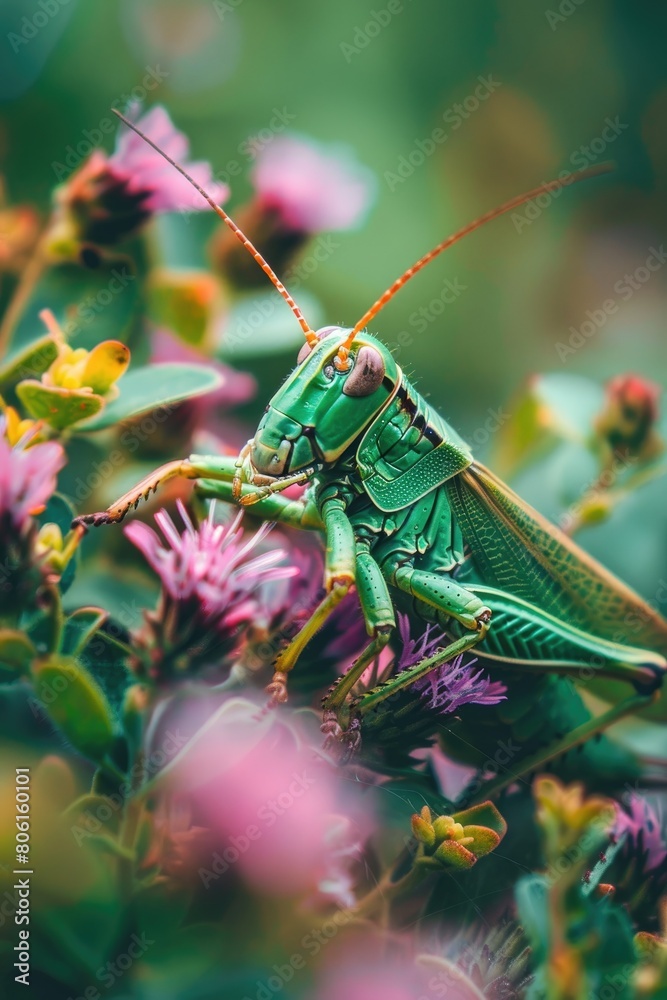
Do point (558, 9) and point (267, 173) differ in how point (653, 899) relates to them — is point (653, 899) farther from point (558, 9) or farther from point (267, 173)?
point (558, 9)

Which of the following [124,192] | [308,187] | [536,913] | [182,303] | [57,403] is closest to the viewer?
[536,913]

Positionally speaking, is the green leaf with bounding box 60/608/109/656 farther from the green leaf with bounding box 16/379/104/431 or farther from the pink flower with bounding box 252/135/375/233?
the pink flower with bounding box 252/135/375/233

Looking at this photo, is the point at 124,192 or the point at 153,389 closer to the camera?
the point at 153,389

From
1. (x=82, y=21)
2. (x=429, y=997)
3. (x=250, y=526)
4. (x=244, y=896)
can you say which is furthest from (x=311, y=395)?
(x=82, y=21)

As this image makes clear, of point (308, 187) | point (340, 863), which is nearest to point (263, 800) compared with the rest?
point (340, 863)

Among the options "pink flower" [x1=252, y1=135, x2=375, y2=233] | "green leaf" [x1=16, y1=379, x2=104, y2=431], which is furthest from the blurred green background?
"green leaf" [x1=16, y1=379, x2=104, y2=431]

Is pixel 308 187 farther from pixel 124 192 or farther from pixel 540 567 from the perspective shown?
pixel 540 567

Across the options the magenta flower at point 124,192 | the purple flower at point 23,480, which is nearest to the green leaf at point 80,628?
the purple flower at point 23,480
